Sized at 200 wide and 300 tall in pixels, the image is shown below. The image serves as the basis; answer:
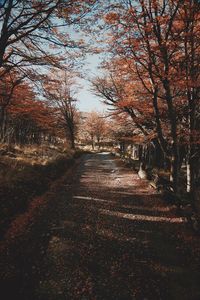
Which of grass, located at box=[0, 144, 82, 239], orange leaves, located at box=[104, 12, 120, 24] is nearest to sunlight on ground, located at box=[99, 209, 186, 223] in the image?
grass, located at box=[0, 144, 82, 239]

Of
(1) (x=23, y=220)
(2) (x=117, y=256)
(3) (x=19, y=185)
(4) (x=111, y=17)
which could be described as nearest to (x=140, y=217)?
(2) (x=117, y=256)

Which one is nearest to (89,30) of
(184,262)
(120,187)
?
(120,187)

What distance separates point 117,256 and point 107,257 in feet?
0.82

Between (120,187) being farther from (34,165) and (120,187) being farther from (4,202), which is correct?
(4,202)

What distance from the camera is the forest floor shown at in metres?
4.00

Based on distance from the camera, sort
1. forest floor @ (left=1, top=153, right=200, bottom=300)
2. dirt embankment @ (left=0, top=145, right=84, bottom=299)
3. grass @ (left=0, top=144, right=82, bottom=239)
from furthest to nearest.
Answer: grass @ (left=0, top=144, right=82, bottom=239)
dirt embankment @ (left=0, top=145, right=84, bottom=299)
forest floor @ (left=1, top=153, right=200, bottom=300)

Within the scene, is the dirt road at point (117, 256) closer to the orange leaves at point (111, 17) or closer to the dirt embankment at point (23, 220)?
the dirt embankment at point (23, 220)

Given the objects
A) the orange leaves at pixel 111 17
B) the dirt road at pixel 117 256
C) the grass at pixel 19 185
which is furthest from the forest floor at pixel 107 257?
the orange leaves at pixel 111 17

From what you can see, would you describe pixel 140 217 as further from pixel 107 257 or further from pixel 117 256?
pixel 107 257

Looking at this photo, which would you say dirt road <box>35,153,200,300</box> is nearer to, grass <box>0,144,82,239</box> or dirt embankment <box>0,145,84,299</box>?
dirt embankment <box>0,145,84,299</box>

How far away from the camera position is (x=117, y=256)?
511 cm

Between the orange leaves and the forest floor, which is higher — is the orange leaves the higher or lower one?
the higher one

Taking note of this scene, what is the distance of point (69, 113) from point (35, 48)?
89.2 ft

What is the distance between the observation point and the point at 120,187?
12008 mm
